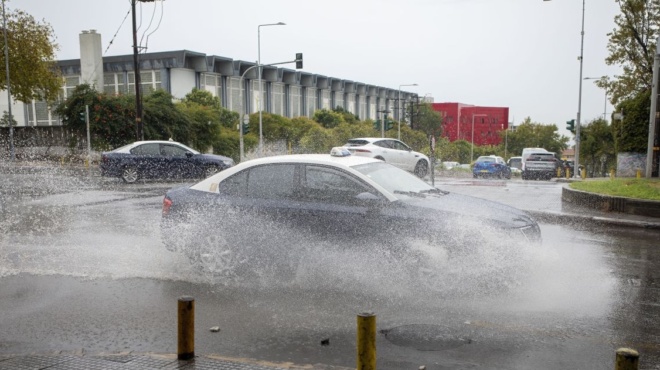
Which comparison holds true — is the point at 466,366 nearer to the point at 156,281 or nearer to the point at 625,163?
the point at 156,281

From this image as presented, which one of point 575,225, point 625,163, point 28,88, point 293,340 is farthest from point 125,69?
point 293,340

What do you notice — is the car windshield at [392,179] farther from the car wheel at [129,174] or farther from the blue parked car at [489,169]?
the blue parked car at [489,169]

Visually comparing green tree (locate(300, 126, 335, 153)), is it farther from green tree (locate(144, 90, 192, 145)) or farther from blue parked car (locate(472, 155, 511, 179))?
blue parked car (locate(472, 155, 511, 179))

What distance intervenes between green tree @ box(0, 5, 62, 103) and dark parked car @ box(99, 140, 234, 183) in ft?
86.0

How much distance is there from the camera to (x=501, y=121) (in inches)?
5349

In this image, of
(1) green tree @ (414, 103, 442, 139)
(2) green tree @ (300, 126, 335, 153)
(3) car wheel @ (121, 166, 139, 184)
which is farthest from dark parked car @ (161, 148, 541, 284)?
(1) green tree @ (414, 103, 442, 139)

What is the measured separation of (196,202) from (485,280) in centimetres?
353

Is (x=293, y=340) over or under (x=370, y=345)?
under

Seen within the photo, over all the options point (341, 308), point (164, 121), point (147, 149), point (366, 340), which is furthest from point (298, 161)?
point (164, 121)

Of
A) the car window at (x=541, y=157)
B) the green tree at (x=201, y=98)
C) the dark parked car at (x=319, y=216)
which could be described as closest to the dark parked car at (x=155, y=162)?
the dark parked car at (x=319, y=216)

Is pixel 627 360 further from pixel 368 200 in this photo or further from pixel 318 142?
pixel 318 142

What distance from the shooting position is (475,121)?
5226 inches

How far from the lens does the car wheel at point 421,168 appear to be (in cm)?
2280

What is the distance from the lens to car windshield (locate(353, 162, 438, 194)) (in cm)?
685
